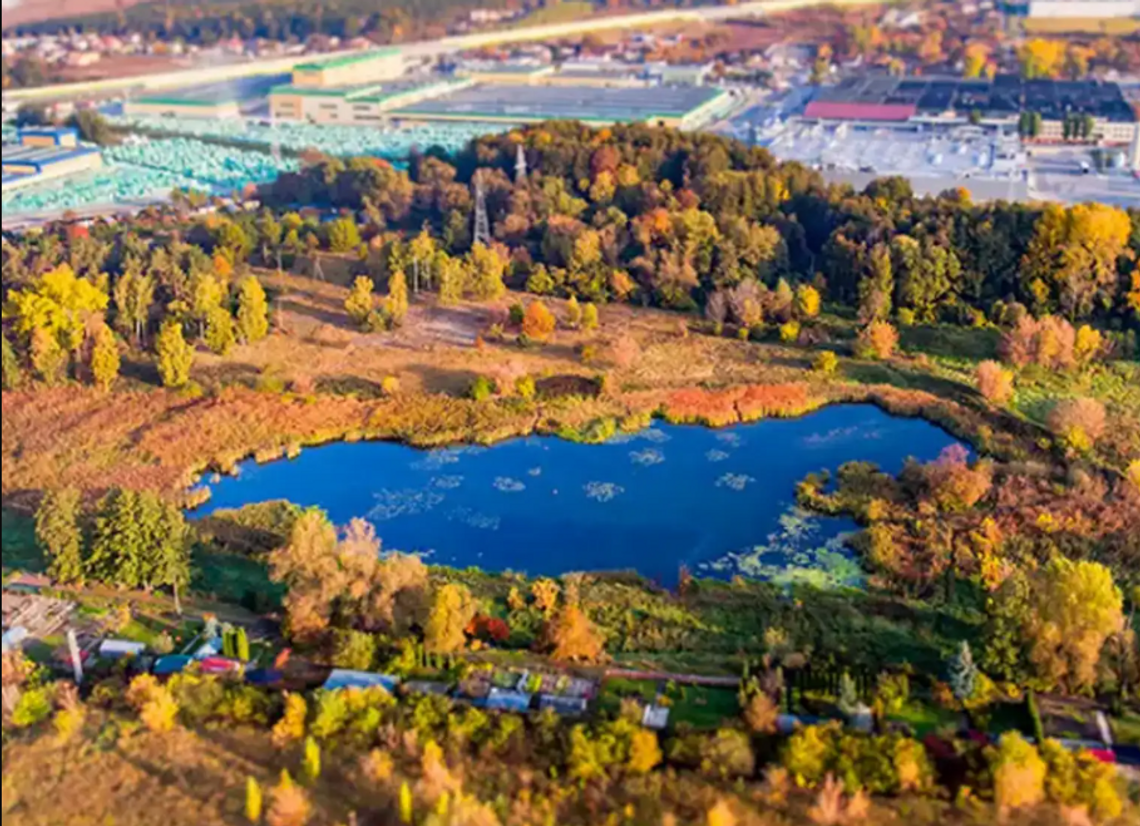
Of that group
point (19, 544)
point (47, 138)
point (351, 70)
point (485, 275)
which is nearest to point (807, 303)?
point (485, 275)

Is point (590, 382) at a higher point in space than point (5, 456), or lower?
lower

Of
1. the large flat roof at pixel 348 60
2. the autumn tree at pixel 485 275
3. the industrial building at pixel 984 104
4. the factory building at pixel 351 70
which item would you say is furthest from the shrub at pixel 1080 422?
the large flat roof at pixel 348 60

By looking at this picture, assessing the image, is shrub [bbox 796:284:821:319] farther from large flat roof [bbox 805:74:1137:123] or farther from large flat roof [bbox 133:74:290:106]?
large flat roof [bbox 133:74:290:106]

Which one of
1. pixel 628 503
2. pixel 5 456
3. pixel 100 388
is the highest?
pixel 5 456

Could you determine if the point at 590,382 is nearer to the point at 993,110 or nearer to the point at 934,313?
the point at 934,313

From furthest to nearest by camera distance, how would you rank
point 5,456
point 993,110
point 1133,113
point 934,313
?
point 993,110
point 1133,113
point 934,313
point 5,456

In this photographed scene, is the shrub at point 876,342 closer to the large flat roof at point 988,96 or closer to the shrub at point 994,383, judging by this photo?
the shrub at point 994,383

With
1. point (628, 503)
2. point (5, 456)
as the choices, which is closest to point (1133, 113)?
point (628, 503)
